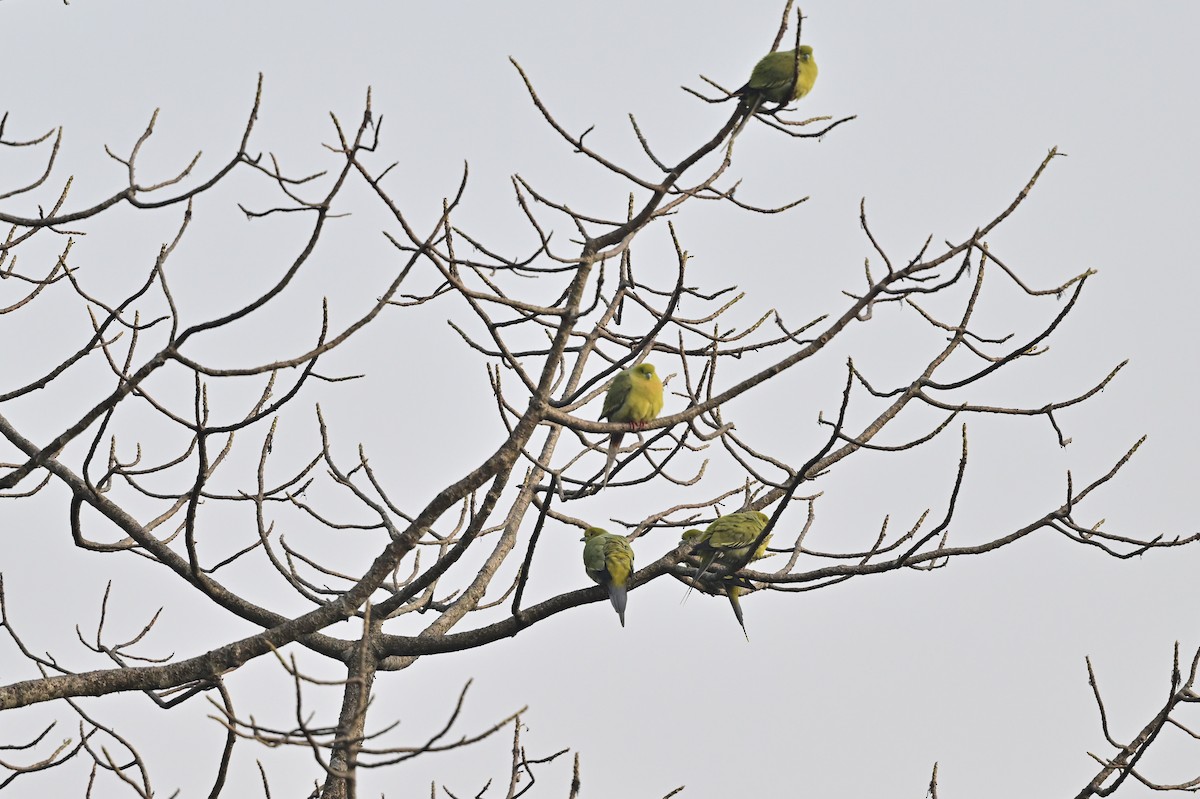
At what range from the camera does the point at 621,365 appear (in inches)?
204

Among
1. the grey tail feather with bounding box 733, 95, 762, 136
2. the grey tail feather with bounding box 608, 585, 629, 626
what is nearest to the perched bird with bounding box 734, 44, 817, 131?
the grey tail feather with bounding box 733, 95, 762, 136

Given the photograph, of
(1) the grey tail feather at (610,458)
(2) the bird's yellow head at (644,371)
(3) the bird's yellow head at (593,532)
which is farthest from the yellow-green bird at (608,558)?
(2) the bird's yellow head at (644,371)

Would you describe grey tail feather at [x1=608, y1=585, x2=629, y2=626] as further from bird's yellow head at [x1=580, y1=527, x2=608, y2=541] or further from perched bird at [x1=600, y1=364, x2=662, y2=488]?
perched bird at [x1=600, y1=364, x2=662, y2=488]

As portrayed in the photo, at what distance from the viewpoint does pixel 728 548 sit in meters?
4.87

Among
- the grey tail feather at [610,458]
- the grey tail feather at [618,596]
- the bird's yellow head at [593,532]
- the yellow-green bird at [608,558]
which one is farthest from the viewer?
the bird's yellow head at [593,532]

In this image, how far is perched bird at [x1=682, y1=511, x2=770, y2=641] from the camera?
4.77m

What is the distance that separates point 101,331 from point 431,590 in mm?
2407

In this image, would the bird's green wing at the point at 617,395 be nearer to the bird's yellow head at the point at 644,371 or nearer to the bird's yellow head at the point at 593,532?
the bird's yellow head at the point at 644,371

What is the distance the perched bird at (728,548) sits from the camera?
188 inches

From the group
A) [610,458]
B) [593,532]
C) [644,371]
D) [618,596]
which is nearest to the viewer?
[618,596]

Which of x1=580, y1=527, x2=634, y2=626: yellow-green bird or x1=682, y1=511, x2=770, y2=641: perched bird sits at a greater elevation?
x1=580, y1=527, x2=634, y2=626: yellow-green bird

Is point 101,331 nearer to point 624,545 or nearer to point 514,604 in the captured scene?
point 514,604

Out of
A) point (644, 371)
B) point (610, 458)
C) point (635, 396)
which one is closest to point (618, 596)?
point (610, 458)

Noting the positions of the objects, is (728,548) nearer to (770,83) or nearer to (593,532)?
(593,532)
